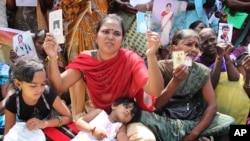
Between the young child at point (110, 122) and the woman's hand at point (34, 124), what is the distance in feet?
0.87

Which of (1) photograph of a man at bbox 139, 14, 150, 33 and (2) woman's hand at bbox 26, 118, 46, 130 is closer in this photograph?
(2) woman's hand at bbox 26, 118, 46, 130

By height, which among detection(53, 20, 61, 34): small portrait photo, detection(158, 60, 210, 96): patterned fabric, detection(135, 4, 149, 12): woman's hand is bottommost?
detection(158, 60, 210, 96): patterned fabric

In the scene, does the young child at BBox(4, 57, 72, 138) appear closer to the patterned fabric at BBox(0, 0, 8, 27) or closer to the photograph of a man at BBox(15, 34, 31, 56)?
the photograph of a man at BBox(15, 34, 31, 56)

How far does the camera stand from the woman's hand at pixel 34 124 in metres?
3.41

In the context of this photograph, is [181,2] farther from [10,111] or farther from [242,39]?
[10,111]

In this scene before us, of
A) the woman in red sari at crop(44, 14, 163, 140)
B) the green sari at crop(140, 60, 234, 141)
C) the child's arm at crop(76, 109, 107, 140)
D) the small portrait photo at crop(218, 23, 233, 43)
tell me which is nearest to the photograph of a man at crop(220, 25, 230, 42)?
the small portrait photo at crop(218, 23, 233, 43)

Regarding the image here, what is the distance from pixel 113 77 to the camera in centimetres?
369

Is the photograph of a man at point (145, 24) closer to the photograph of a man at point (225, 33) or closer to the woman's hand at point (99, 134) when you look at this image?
the photograph of a man at point (225, 33)

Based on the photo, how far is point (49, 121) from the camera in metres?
3.49

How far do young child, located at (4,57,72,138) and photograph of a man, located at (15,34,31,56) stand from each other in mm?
690

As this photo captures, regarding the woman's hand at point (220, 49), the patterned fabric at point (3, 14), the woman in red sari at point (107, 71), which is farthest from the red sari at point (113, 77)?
the patterned fabric at point (3, 14)

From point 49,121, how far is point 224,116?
146 centimetres

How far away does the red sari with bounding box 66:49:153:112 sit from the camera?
365 cm

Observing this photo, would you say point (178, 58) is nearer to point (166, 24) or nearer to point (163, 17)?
point (166, 24)
